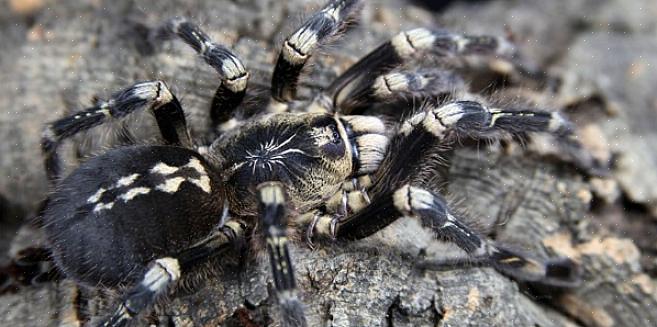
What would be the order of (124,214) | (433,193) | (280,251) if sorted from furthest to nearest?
(433,193)
(124,214)
(280,251)

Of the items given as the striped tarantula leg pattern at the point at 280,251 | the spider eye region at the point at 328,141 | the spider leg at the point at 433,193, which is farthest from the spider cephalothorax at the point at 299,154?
the striped tarantula leg pattern at the point at 280,251

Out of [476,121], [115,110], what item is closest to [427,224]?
[476,121]

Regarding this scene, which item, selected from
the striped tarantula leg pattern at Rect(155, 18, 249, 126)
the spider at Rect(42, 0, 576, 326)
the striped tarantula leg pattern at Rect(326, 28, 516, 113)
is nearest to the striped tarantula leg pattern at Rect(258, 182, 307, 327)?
the spider at Rect(42, 0, 576, 326)

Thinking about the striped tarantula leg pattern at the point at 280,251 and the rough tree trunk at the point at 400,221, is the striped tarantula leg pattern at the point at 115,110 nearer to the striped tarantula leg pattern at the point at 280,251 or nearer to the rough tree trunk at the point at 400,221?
the rough tree trunk at the point at 400,221

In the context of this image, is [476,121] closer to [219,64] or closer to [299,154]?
[299,154]

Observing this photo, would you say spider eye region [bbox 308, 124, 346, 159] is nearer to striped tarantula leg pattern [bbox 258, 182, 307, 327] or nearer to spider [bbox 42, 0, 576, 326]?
spider [bbox 42, 0, 576, 326]

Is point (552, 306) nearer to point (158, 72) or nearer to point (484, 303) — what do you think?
point (484, 303)

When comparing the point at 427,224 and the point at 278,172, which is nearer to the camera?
the point at 427,224
